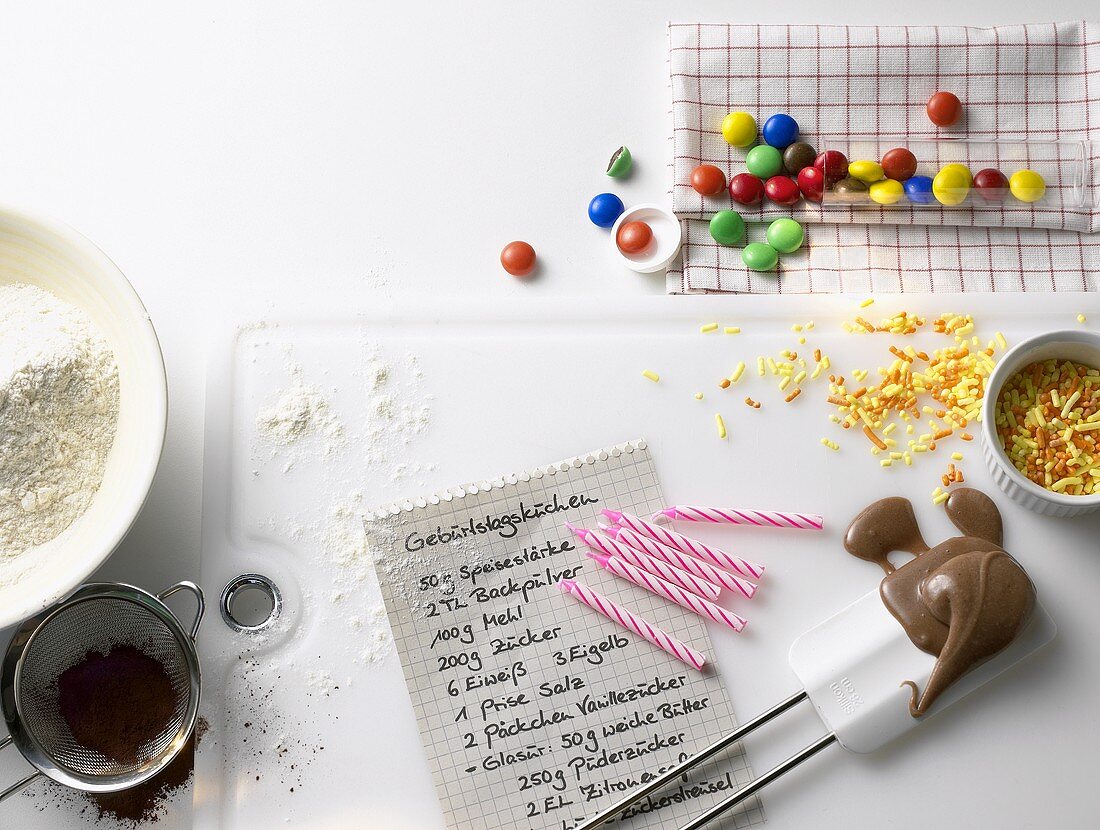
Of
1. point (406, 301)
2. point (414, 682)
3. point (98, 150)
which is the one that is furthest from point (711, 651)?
point (98, 150)

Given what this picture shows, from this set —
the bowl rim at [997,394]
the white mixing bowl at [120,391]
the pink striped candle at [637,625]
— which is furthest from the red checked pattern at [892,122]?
the white mixing bowl at [120,391]

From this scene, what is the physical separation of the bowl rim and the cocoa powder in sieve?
3.44 ft

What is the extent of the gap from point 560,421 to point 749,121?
0.51 metres

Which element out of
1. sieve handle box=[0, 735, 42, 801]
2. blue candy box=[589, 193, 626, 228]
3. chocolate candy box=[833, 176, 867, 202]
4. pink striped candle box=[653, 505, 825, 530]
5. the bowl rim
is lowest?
sieve handle box=[0, 735, 42, 801]

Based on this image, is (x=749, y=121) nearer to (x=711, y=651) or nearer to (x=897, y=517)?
(x=897, y=517)

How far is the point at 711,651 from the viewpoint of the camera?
45.6 inches

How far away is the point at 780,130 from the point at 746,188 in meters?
0.10

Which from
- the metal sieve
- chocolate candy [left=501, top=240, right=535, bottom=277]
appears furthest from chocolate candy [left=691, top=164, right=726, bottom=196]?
the metal sieve

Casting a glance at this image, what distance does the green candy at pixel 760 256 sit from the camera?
50.4 inches

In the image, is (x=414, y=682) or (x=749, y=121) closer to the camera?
(x=414, y=682)

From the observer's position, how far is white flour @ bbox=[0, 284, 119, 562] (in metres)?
1.07

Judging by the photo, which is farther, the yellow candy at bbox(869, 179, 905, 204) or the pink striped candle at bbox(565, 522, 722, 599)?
the yellow candy at bbox(869, 179, 905, 204)

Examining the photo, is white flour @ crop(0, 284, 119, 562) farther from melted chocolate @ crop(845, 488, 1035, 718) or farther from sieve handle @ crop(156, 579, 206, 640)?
melted chocolate @ crop(845, 488, 1035, 718)

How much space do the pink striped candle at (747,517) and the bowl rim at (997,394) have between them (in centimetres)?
23
